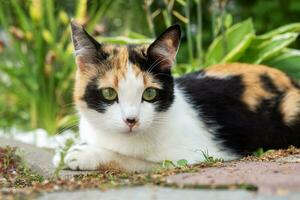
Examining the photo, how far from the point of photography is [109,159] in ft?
10.3

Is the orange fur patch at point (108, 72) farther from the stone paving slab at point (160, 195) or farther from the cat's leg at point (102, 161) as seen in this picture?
the stone paving slab at point (160, 195)

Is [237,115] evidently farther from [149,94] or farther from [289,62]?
[289,62]

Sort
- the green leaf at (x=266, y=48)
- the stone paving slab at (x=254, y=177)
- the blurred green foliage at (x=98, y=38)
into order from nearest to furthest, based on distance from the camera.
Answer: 1. the stone paving slab at (x=254, y=177)
2. the green leaf at (x=266, y=48)
3. the blurred green foliage at (x=98, y=38)

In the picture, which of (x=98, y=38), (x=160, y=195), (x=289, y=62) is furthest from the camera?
(x=98, y=38)

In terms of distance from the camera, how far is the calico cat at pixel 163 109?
2.98 m

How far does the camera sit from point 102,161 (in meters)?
3.14

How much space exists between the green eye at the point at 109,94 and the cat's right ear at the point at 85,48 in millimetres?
200

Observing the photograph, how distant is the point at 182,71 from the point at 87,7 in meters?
1.70

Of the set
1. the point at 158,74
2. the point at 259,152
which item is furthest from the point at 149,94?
the point at 259,152

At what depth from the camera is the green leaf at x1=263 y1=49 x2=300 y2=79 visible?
4859 mm

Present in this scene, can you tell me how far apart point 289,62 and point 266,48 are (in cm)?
22

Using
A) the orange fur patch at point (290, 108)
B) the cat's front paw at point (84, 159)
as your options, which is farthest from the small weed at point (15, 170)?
the orange fur patch at point (290, 108)

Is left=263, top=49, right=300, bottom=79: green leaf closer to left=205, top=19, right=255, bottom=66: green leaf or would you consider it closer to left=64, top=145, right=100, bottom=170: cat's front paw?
left=205, top=19, right=255, bottom=66: green leaf

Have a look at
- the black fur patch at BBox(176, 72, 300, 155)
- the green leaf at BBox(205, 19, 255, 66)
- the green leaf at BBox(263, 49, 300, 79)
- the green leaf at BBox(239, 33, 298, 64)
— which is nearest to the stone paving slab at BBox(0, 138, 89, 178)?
the black fur patch at BBox(176, 72, 300, 155)
